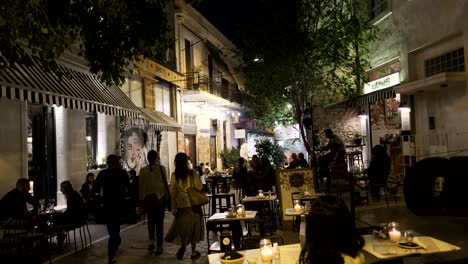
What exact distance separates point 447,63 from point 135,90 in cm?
1175

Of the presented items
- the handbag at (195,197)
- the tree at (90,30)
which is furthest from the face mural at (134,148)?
the tree at (90,30)

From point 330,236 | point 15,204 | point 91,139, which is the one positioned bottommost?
point 15,204

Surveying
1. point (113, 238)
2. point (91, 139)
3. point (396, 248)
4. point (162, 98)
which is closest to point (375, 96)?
point (91, 139)

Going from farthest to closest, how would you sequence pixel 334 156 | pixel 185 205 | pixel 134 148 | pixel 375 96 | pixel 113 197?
pixel 134 148
pixel 375 96
pixel 334 156
pixel 185 205
pixel 113 197

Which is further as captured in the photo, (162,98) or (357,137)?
(162,98)

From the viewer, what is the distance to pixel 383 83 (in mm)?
15516

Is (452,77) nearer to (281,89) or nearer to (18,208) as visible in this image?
(281,89)

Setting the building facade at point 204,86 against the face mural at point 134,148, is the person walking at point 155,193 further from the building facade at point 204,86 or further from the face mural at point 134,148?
the building facade at point 204,86

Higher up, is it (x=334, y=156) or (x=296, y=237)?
(x=334, y=156)

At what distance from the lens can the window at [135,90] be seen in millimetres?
17734

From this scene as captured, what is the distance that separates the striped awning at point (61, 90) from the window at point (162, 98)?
8069 millimetres

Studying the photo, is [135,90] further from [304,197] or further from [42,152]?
[304,197]

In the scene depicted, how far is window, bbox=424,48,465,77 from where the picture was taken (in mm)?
11436

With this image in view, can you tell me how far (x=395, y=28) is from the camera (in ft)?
47.4
